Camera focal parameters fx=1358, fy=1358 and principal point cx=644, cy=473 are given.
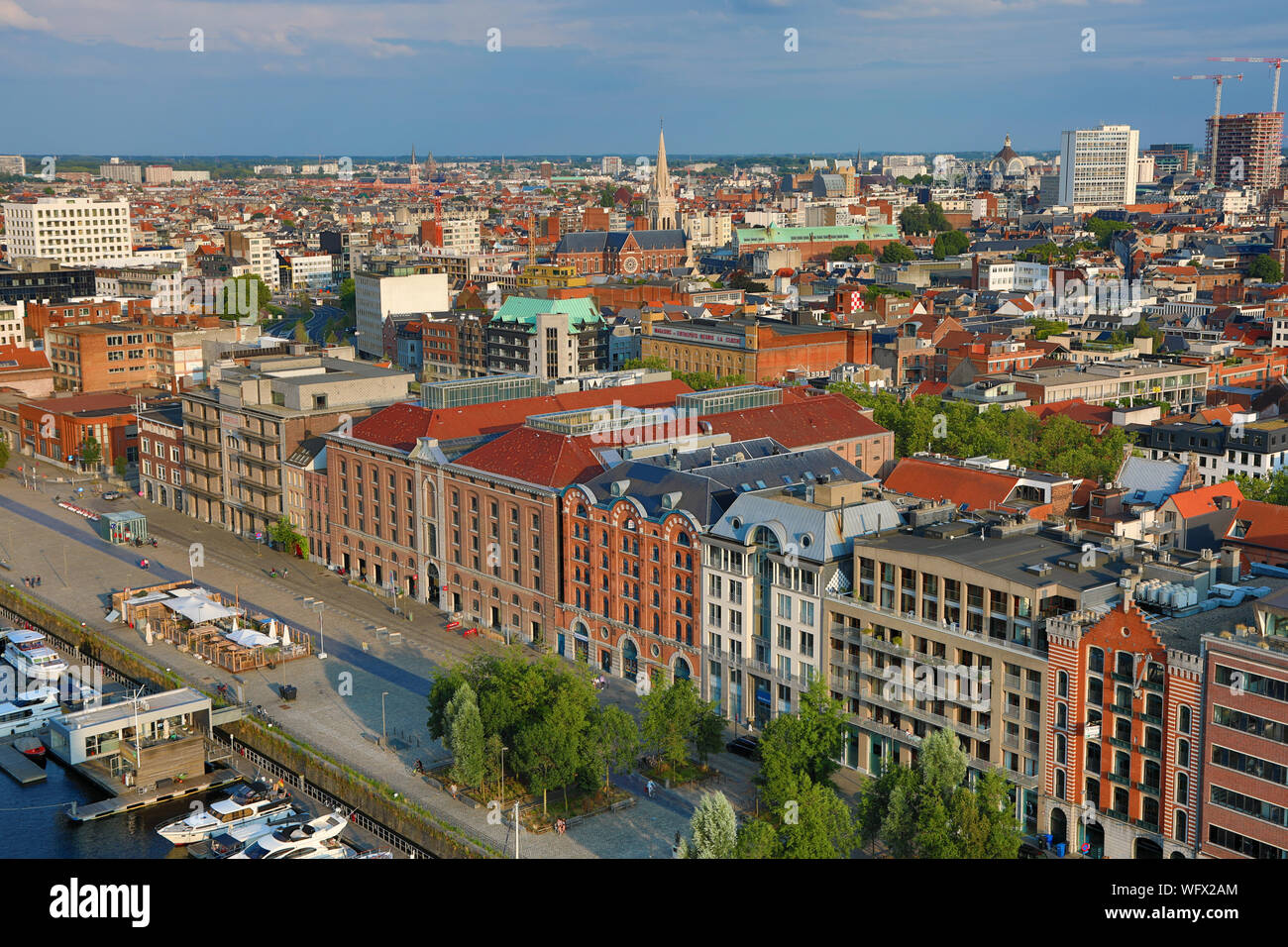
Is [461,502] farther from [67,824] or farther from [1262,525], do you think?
[1262,525]

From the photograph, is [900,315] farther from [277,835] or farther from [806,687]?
[277,835]

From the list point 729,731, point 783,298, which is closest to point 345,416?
point 729,731

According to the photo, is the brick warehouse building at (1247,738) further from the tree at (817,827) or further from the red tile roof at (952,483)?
the red tile roof at (952,483)

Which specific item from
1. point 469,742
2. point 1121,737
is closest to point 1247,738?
point 1121,737

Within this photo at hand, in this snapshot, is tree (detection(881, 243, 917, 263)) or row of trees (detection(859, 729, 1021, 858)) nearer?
row of trees (detection(859, 729, 1021, 858))

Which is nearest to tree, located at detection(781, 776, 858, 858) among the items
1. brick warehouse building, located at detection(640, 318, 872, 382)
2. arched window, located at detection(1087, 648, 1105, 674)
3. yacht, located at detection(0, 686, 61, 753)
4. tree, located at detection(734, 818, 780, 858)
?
tree, located at detection(734, 818, 780, 858)

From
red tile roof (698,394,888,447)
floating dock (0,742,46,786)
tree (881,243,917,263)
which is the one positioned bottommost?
floating dock (0,742,46,786)

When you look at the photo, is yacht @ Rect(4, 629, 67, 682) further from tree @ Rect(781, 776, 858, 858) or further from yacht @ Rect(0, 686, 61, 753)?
tree @ Rect(781, 776, 858, 858)
